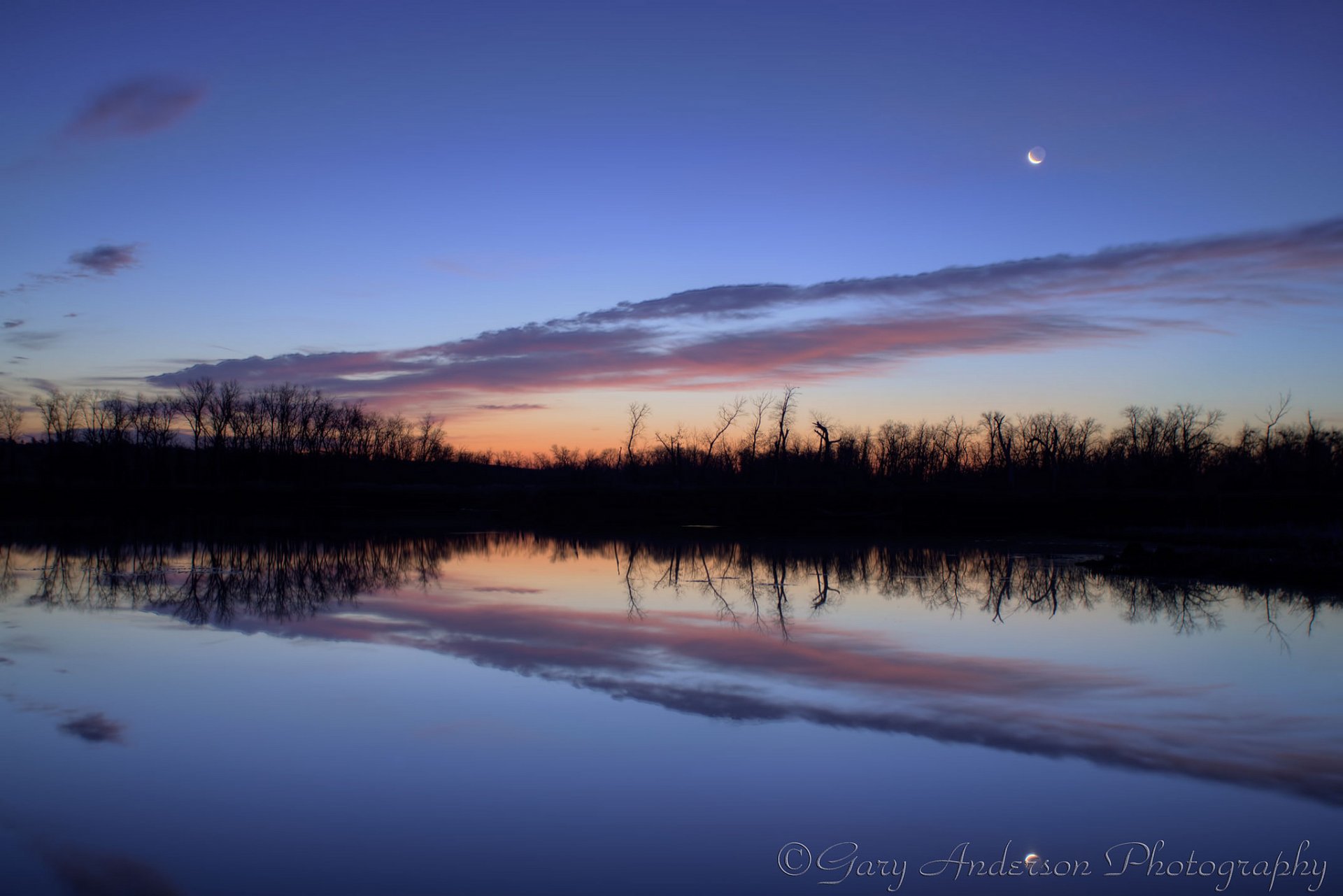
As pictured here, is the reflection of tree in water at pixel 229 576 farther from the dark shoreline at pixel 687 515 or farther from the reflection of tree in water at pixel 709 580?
the dark shoreline at pixel 687 515

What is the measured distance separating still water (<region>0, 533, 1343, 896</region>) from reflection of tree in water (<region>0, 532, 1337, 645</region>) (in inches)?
20.2

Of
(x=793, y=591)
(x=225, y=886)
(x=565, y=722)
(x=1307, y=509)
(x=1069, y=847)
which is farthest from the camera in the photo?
(x=1307, y=509)

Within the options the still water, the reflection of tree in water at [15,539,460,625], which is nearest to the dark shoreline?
the reflection of tree in water at [15,539,460,625]

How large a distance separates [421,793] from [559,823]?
1426mm

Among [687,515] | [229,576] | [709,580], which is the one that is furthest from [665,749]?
[687,515]

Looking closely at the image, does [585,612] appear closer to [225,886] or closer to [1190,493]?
[225,886]

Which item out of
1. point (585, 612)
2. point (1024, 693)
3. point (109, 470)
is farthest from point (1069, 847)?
point (109, 470)

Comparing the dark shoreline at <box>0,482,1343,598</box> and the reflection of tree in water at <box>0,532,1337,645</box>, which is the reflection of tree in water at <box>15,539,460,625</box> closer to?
the reflection of tree in water at <box>0,532,1337,645</box>

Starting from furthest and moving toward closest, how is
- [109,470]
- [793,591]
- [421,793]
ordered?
[109,470], [793,591], [421,793]

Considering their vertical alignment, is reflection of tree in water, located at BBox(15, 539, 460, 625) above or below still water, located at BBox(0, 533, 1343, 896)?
below

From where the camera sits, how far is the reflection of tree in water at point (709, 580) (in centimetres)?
1797

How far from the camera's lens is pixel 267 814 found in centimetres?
700

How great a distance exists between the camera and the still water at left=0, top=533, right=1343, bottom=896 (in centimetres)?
620

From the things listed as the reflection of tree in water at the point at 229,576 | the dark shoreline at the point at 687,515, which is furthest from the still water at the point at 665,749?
the dark shoreline at the point at 687,515
